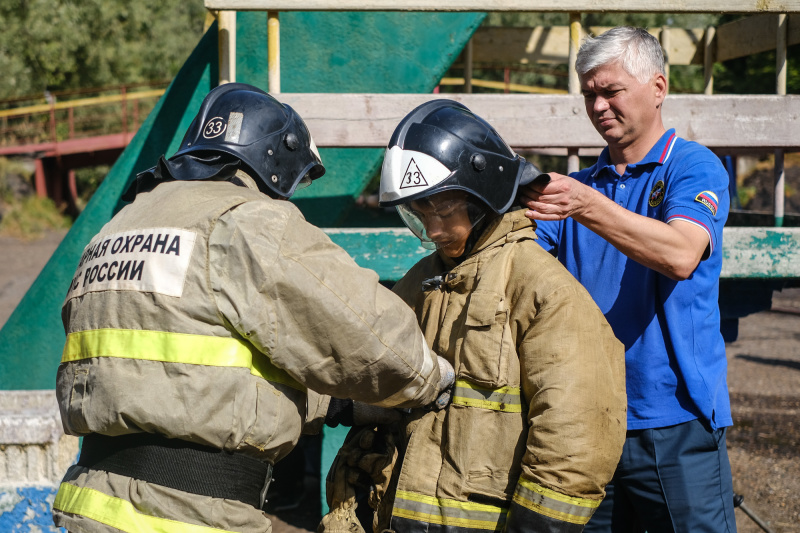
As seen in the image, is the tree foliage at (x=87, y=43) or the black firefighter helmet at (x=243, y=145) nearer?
the black firefighter helmet at (x=243, y=145)

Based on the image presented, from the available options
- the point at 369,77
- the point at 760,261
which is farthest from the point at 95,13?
the point at 760,261

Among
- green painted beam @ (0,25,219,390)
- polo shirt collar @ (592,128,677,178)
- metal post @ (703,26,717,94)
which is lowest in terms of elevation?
green painted beam @ (0,25,219,390)

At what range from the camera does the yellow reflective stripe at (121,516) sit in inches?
87.7

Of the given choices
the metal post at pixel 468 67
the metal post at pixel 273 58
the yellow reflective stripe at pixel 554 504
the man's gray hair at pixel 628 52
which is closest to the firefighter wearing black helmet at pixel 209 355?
the yellow reflective stripe at pixel 554 504

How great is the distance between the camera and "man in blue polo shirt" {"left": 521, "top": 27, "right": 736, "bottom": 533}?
97.1 inches

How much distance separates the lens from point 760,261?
4.05m

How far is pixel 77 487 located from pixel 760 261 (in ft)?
11.1

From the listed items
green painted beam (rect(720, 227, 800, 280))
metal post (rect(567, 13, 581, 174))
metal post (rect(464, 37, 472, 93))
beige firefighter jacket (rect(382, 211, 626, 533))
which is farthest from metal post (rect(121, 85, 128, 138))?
beige firefighter jacket (rect(382, 211, 626, 533))

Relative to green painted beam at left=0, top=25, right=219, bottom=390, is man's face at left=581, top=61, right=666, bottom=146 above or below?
above

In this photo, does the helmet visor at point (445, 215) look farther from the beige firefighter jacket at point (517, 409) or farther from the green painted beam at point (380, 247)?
the green painted beam at point (380, 247)

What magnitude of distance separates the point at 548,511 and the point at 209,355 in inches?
42.2

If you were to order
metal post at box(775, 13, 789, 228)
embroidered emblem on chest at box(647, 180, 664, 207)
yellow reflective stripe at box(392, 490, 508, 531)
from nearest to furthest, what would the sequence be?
yellow reflective stripe at box(392, 490, 508, 531), embroidered emblem on chest at box(647, 180, 664, 207), metal post at box(775, 13, 789, 228)

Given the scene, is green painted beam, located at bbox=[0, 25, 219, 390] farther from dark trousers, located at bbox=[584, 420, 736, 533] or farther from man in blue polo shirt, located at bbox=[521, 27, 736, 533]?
dark trousers, located at bbox=[584, 420, 736, 533]

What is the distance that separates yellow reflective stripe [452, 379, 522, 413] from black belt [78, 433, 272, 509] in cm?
70
